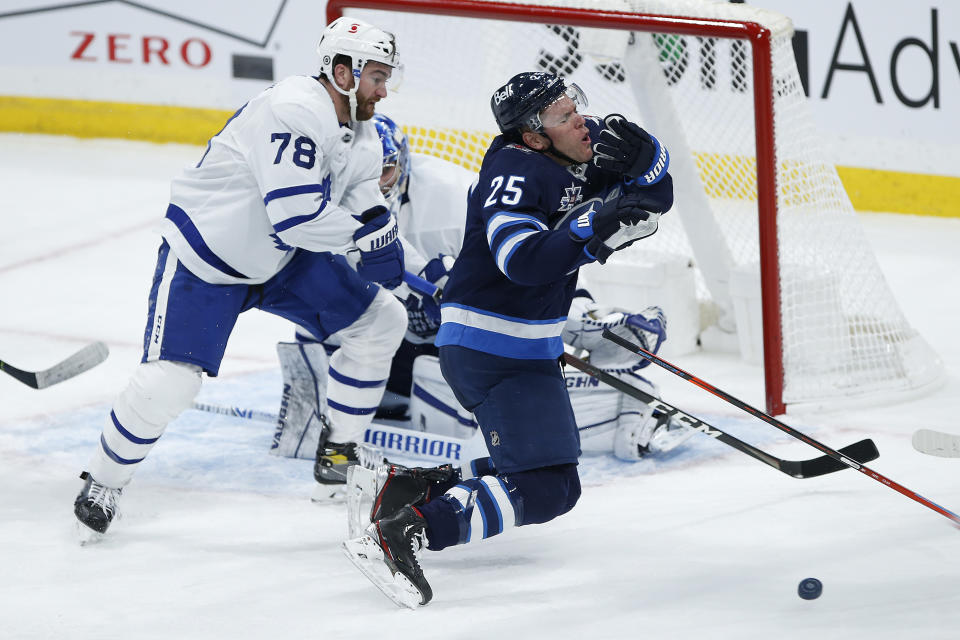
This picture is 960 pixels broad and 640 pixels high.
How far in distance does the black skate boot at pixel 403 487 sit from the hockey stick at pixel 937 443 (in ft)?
3.19

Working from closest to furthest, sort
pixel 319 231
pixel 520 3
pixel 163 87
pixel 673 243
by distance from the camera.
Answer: pixel 319 231, pixel 520 3, pixel 673 243, pixel 163 87

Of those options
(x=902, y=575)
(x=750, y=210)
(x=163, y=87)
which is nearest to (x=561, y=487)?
(x=902, y=575)

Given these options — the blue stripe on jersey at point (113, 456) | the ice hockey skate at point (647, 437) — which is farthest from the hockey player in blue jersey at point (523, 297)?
the ice hockey skate at point (647, 437)

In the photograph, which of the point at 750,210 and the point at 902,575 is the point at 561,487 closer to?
the point at 902,575

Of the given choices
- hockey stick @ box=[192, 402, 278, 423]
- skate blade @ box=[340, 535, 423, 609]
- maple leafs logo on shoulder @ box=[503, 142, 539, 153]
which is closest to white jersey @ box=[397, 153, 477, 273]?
hockey stick @ box=[192, 402, 278, 423]

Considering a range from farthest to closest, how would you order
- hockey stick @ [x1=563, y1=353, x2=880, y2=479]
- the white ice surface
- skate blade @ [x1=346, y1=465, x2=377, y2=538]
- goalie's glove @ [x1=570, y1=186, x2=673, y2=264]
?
1. hockey stick @ [x1=563, y1=353, x2=880, y2=479]
2. skate blade @ [x1=346, y1=465, x2=377, y2=538]
3. the white ice surface
4. goalie's glove @ [x1=570, y1=186, x2=673, y2=264]

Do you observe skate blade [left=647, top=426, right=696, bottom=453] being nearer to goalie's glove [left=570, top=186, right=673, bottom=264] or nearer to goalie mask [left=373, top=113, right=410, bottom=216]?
goalie mask [left=373, top=113, right=410, bottom=216]

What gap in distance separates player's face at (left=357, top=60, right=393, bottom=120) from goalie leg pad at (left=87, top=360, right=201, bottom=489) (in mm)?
694

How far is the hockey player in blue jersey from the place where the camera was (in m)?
2.31

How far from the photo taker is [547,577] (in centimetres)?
256

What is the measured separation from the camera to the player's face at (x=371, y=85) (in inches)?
110

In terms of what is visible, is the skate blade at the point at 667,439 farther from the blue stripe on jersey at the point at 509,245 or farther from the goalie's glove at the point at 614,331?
the blue stripe on jersey at the point at 509,245

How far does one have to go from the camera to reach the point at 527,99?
2441 millimetres

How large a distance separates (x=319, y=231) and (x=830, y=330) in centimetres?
176
